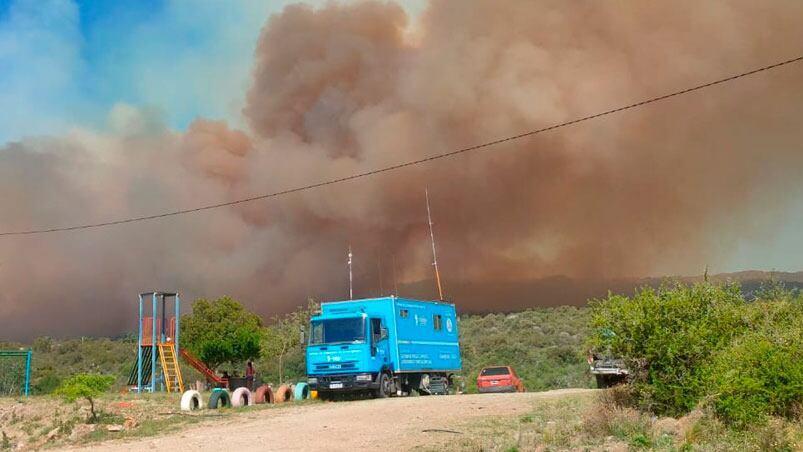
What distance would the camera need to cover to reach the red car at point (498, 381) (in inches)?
1093

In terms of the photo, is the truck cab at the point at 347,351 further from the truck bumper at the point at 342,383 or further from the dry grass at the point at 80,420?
the dry grass at the point at 80,420

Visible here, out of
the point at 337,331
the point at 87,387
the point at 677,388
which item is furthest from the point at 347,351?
the point at 677,388

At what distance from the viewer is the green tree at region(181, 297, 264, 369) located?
125 feet

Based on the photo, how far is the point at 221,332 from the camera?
39.8 metres

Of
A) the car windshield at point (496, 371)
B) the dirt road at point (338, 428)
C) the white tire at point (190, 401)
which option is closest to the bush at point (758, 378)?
the dirt road at point (338, 428)

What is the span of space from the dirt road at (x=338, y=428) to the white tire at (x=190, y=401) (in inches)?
89.1

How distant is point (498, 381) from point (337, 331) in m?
7.95

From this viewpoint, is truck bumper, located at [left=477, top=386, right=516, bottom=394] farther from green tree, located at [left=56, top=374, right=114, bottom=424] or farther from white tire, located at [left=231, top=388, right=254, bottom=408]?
green tree, located at [left=56, top=374, right=114, bottom=424]

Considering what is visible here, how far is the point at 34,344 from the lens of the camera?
7206cm

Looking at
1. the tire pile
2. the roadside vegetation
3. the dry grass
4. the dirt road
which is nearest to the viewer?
the roadside vegetation

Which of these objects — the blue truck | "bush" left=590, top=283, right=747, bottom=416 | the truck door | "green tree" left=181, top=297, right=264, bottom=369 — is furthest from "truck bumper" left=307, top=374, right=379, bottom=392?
"green tree" left=181, top=297, right=264, bottom=369

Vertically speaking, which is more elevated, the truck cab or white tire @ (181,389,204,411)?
the truck cab

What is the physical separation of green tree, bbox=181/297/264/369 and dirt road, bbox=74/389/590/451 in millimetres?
19115

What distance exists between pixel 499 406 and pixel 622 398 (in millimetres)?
5081
